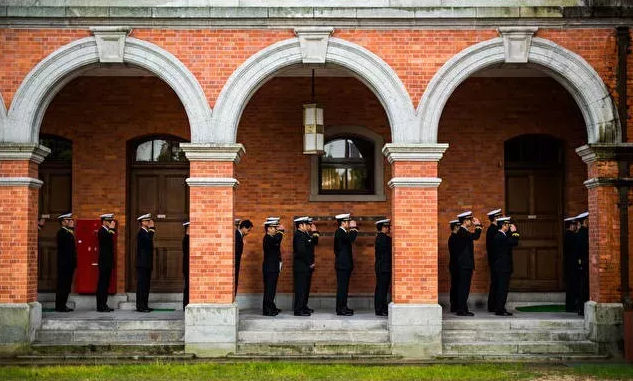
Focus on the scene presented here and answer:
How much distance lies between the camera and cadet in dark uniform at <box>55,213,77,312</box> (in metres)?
14.9

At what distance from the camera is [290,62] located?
13250 mm

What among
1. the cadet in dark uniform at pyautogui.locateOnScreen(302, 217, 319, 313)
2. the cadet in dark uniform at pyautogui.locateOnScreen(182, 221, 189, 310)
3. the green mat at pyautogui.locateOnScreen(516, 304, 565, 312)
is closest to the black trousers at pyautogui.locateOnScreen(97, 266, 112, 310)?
the cadet in dark uniform at pyautogui.locateOnScreen(182, 221, 189, 310)

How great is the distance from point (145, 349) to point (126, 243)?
3494 mm

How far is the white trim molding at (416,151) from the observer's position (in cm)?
1302

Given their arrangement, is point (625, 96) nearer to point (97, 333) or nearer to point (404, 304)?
point (404, 304)

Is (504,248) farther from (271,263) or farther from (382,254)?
(271,263)

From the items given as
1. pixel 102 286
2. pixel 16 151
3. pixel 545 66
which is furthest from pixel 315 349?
pixel 545 66

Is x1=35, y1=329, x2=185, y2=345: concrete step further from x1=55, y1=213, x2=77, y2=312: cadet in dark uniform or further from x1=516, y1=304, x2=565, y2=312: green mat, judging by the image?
x1=516, y1=304, x2=565, y2=312: green mat

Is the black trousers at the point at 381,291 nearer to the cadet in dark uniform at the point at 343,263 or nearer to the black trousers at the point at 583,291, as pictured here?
the cadet in dark uniform at the point at 343,263

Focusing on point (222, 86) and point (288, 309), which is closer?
point (222, 86)

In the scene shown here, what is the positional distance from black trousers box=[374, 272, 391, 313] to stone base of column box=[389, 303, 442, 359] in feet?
4.95

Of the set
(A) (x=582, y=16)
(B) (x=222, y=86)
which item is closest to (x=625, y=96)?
(A) (x=582, y=16)

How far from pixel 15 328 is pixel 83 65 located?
411 cm

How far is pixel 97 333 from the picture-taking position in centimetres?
1323
